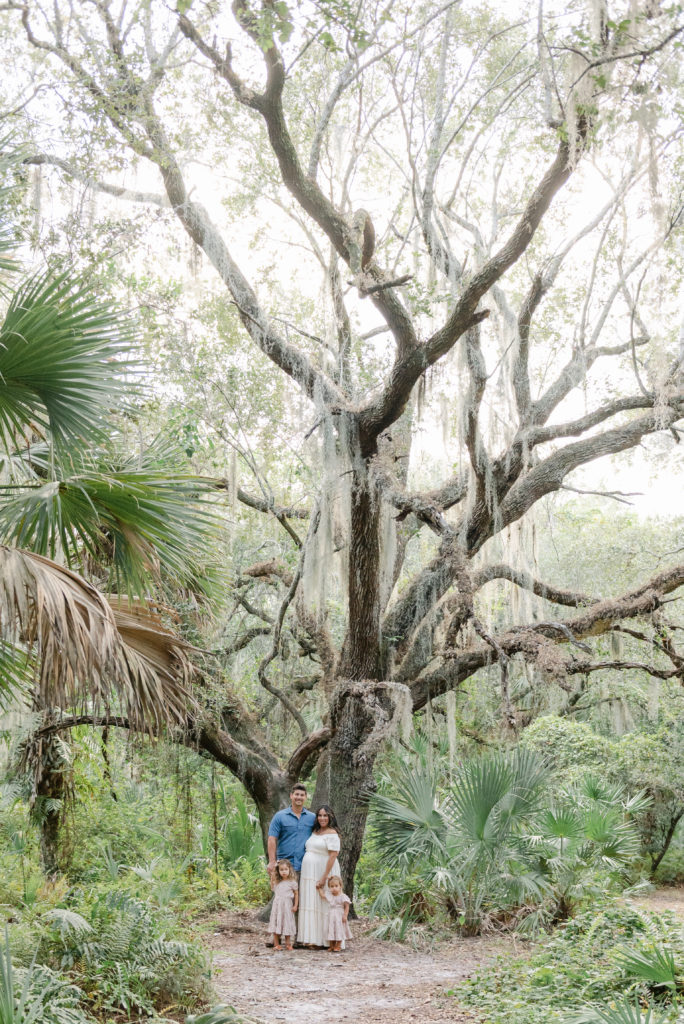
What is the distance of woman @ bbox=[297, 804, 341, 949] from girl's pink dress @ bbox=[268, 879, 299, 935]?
8 centimetres

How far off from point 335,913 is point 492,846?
1405 millimetres

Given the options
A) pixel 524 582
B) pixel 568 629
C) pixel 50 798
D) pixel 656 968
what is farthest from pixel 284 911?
pixel 524 582

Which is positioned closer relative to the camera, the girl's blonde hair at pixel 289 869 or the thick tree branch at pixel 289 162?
the thick tree branch at pixel 289 162

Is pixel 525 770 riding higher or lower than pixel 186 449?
lower

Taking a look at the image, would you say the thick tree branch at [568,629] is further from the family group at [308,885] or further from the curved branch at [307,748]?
the family group at [308,885]

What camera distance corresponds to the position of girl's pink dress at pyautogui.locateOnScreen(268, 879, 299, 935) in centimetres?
769

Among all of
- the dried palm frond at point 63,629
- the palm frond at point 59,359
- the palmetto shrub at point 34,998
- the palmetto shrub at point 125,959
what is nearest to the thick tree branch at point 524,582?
the palmetto shrub at point 125,959

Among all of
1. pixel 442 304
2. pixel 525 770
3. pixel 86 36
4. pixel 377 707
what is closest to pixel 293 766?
pixel 377 707

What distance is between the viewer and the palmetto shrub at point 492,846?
25.0ft

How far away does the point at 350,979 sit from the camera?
21.7ft

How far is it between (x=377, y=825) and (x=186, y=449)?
3.73 metres

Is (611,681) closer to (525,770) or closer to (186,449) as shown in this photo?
→ (525,770)

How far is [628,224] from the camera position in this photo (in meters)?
8.67

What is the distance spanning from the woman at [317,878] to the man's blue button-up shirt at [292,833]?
0.12 meters
